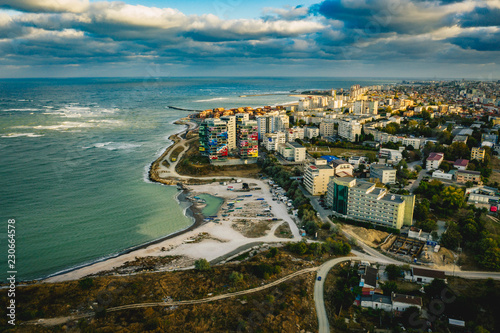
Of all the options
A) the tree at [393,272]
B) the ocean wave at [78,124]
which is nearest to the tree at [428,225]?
the tree at [393,272]

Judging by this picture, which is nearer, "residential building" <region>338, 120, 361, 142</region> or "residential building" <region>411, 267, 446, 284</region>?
"residential building" <region>411, 267, 446, 284</region>

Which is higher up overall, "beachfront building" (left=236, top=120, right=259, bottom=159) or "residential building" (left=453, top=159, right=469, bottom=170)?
"beachfront building" (left=236, top=120, right=259, bottom=159)

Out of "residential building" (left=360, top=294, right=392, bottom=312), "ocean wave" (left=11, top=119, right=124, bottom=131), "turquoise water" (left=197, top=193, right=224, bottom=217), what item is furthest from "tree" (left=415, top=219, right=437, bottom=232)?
"ocean wave" (left=11, top=119, right=124, bottom=131)

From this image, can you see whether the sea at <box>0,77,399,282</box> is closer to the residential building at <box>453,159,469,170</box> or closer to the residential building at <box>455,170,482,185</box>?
the residential building at <box>455,170,482,185</box>

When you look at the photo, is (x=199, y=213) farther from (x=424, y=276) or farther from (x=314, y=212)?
(x=424, y=276)

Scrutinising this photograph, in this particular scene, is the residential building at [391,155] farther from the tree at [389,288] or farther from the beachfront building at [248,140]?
the tree at [389,288]

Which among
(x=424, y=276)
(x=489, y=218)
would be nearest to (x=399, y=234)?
(x=424, y=276)
